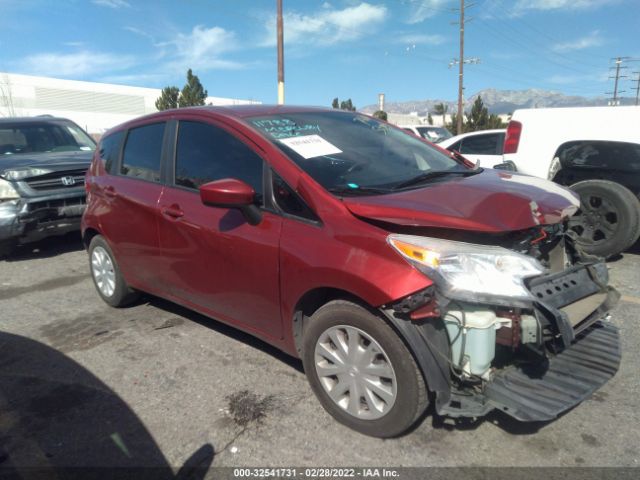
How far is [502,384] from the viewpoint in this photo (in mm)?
2266

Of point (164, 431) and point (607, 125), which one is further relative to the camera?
point (607, 125)

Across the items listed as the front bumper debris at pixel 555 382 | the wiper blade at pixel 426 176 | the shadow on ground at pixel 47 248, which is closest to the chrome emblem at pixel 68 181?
the shadow on ground at pixel 47 248

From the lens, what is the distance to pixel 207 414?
275 centimetres

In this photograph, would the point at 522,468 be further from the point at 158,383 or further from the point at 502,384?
the point at 158,383

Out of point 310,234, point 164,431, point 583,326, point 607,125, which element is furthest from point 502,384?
point 607,125

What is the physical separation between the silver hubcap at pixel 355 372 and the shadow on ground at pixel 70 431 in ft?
2.33

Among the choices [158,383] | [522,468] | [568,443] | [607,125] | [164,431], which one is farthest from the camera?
[607,125]

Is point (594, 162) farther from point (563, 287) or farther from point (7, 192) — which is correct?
point (7, 192)

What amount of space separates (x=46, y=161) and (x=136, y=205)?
358 centimetres

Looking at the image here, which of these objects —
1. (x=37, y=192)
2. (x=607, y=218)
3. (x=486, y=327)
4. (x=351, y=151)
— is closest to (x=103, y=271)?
(x=37, y=192)

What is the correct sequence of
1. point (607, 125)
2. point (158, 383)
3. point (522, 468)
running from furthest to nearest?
point (607, 125) → point (158, 383) → point (522, 468)

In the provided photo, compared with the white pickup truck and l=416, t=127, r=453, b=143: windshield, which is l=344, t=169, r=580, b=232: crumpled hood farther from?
l=416, t=127, r=453, b=143: windshield

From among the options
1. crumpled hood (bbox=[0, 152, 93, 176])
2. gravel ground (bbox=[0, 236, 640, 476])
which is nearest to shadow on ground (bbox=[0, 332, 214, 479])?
gravel ground (bbox=[0, 236, 640, 476])

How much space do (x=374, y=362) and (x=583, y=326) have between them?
3.64 ft
